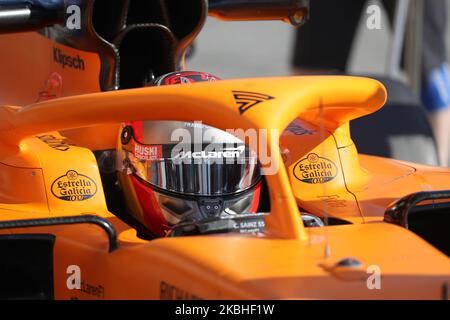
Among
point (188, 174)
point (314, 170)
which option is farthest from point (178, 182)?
point (314, 170)

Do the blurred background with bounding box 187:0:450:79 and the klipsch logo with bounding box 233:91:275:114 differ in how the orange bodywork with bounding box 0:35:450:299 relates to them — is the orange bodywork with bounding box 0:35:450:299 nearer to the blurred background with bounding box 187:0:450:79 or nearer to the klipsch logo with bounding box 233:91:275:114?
the klipsch logo with bounding box 233:91:275:114

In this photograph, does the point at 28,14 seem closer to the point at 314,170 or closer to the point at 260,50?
the point at 314,170

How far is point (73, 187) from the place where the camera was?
359cm

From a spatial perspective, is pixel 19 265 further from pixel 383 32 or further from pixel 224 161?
pixel 383 32

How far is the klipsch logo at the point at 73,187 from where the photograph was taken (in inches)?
141

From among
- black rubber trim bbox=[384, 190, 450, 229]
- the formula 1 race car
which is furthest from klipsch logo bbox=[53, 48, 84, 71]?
black rubber trim bbox=[384, 190, 450, 229]

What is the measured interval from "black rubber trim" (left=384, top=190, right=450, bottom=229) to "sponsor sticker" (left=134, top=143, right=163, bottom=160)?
774mm

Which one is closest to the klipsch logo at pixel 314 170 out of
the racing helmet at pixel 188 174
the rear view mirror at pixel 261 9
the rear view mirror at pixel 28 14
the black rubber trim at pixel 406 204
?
the racing helmet at pixel 188 174

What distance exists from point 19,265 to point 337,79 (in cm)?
115

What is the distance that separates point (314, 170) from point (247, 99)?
0.82 meters
